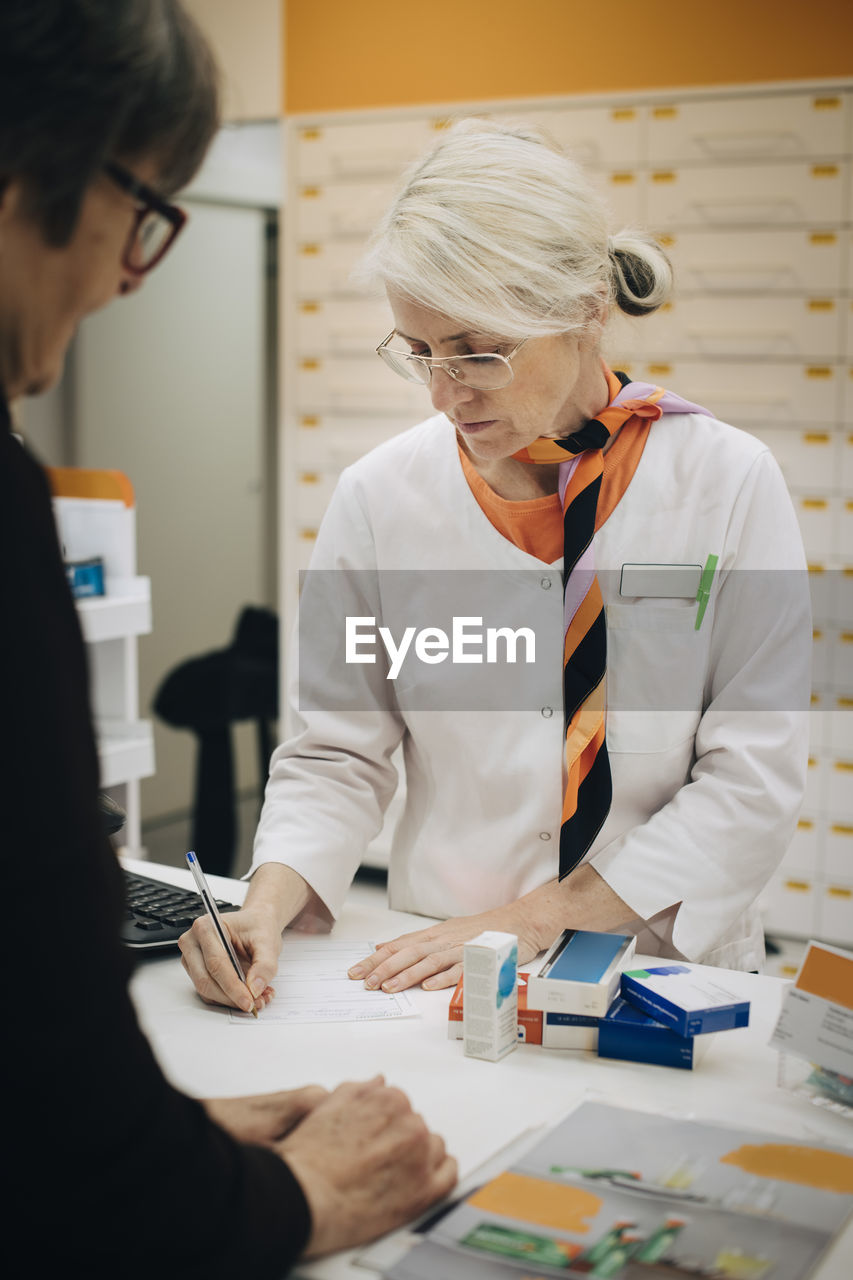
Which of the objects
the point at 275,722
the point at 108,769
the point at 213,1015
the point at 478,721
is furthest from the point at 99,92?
the point at 275,722

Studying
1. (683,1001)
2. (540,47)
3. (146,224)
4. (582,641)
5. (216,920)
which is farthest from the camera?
(540,47)

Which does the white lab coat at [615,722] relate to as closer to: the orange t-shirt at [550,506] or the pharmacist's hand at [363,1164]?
the orange t-shirt at [550,506]

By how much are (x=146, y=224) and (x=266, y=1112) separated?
63cm

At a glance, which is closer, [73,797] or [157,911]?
[73,797]

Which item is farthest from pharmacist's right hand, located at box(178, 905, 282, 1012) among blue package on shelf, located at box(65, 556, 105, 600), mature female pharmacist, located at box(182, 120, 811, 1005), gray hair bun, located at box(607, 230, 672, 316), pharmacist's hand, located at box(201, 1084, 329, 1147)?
blue package on shelf, located at box(65, 556, 105, 600)

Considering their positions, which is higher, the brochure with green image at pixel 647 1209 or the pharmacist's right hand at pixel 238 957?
the pharmacist's right hand at pixel 238 957

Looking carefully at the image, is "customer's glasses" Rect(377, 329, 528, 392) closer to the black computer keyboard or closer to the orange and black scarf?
the orange and black scarf

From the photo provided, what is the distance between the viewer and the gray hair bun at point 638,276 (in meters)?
1.46

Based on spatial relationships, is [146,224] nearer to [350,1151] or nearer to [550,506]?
[350,1151]

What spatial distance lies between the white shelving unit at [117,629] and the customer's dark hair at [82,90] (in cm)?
200

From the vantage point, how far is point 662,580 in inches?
57.2

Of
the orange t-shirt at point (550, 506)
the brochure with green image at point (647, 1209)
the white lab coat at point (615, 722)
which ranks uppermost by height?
the orange t-shirt at point (550, 506)

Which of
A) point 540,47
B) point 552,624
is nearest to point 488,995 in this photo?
point 552,624

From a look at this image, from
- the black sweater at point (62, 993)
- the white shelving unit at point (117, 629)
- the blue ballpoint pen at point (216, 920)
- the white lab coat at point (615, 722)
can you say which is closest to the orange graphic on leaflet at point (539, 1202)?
the black sweater at point (62, 993)
